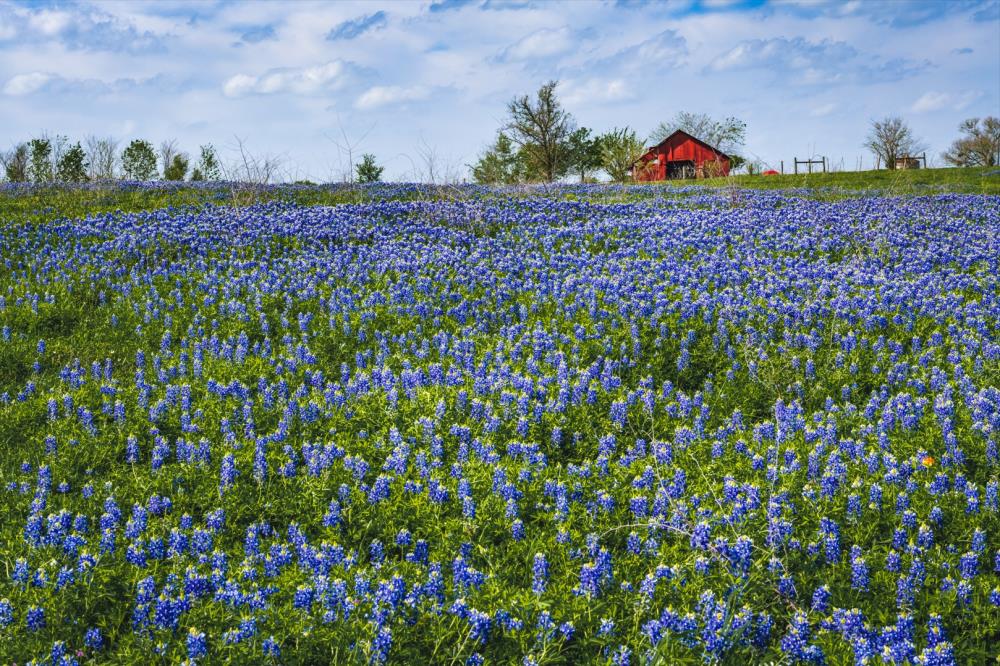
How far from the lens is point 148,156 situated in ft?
148

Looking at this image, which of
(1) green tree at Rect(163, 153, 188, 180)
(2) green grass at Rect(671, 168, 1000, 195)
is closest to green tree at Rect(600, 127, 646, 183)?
(2) green grass at Rect(671, 168, 1000, 195)

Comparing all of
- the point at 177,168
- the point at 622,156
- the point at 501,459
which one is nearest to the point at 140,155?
the point at 177,168

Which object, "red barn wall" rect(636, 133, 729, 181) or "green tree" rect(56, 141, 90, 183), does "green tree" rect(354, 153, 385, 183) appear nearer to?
"green tree" rect(56, 141, 90, 183)

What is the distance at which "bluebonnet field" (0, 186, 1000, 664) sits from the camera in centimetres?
363

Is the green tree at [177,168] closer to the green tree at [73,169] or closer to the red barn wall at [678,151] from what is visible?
the green tree at [73,169]

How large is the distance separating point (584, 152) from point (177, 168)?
136ft

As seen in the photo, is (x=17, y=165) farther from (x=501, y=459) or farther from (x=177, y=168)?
(x=501, y=459)

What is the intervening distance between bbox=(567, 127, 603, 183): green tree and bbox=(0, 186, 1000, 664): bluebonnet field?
57532 millimetres

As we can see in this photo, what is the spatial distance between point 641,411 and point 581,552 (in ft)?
7.39

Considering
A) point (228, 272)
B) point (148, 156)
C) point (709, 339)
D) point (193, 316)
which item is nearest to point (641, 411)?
point (709, 339)


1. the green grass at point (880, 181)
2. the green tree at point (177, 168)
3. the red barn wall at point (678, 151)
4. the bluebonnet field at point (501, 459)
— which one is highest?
the red barn wall at point (678, 151)

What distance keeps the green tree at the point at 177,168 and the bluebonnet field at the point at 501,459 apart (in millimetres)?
25189

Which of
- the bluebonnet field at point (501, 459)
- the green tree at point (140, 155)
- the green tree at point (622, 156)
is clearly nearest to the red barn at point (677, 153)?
the green tree at point (622, 156)

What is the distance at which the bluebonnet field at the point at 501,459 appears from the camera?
3629 millimetres
